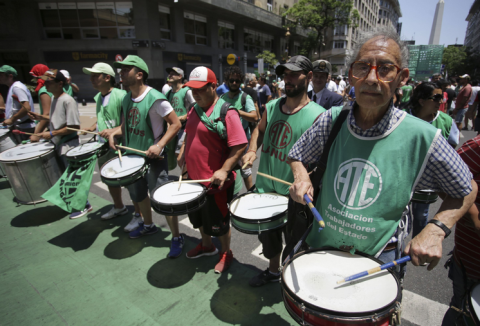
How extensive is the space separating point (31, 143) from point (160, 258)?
315 cm

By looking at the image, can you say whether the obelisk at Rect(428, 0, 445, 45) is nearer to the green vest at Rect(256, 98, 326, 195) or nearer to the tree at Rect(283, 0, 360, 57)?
the tree at Rect(283, 0, 360, 57)

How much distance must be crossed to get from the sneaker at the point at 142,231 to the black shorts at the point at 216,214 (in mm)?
1112

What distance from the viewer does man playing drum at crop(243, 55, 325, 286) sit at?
2.31 meters

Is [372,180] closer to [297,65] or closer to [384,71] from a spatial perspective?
[384,71]

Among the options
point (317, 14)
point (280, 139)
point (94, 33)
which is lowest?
point (280, 139)

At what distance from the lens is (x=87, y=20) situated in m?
20.4

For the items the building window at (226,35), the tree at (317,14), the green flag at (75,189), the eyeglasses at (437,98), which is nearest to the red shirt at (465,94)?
the eyeglasses at (437,98)

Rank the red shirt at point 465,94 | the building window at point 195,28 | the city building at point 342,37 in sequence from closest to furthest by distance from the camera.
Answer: the red shirt at point 465,94 < the building window at point 195,28 < the city building at point 342,37

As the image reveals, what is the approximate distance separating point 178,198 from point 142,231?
163 cm

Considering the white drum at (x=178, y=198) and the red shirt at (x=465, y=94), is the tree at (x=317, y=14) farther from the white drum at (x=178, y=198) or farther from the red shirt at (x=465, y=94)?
the white drum at (x=178, y=198)

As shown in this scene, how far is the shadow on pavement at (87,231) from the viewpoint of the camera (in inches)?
138

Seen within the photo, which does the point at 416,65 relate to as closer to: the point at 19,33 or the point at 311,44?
the point at 311,44

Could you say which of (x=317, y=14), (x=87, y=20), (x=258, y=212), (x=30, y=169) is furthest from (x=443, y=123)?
(x=317, y=14)

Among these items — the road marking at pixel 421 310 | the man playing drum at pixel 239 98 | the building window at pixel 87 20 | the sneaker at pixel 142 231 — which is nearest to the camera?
the road marking at pixel 421 310
